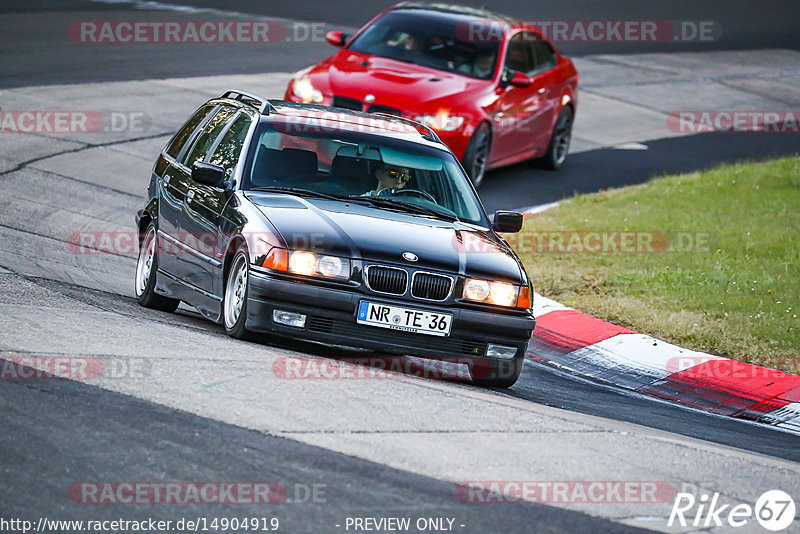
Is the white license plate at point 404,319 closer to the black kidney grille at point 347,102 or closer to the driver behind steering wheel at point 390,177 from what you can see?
the driver behind steering wheel at point 390,177

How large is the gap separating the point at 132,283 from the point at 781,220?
7.38 m

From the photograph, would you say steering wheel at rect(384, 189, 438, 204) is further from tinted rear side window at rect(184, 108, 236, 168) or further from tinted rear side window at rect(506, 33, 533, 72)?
tinted rear side window at rect(506, 33, 533, 72)

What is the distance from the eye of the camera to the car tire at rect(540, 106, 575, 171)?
56.9 feet

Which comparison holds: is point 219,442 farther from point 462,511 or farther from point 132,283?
point 132,283

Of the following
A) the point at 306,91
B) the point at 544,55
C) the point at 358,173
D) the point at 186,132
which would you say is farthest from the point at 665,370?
the point at 544,55

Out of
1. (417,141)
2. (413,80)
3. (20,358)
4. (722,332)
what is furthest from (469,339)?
(413,80)

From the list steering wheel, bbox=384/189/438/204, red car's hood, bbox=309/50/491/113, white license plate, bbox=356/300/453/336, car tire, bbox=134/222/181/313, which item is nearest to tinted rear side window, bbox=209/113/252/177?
car tire, bbox=134/222/181/313

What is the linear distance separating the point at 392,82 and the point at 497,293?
277 inches

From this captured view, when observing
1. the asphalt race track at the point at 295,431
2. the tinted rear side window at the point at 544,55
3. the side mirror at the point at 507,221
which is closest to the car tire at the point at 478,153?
the tinted rear side window at the point at 544,55

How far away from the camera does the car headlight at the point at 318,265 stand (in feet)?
25.1

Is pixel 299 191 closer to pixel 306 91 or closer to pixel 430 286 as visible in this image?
pixel 430 286

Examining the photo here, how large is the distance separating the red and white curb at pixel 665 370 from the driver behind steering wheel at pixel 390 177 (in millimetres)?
1903

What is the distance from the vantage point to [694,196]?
15.8 metres

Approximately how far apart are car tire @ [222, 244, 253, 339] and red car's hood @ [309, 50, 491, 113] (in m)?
6.34
